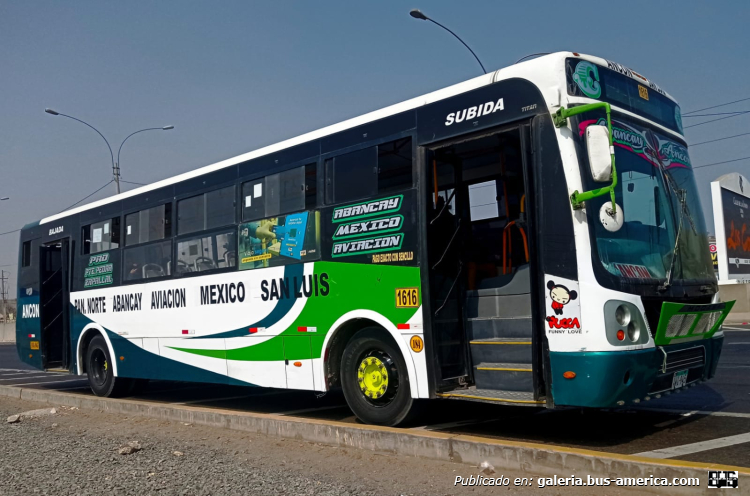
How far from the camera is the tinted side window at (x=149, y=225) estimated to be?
1173 centimetres

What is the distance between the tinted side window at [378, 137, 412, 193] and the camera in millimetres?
7879

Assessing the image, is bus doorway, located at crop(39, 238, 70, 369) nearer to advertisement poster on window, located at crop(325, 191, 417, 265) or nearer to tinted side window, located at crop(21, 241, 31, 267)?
tinted side window, located at crop(21, 241, 31, 267)

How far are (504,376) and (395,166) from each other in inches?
103

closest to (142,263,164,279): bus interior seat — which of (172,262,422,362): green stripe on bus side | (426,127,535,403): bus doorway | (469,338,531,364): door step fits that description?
(172,262,422,362): green stripe on bus side

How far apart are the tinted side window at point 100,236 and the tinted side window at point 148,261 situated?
0.57 meters

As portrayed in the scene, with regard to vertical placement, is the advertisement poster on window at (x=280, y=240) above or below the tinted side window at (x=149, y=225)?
below

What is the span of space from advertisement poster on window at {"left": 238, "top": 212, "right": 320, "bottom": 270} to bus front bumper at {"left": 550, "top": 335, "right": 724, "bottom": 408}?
3.63 meters

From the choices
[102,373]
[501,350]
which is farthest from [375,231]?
[102,373]

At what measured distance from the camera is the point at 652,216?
694 cm

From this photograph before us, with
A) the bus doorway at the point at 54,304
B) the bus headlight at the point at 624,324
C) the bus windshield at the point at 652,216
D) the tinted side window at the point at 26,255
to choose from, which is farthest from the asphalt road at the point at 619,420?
the tinted side window at the point at 26,255

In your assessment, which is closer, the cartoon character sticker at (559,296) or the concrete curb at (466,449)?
the concrete curb at (466,449)

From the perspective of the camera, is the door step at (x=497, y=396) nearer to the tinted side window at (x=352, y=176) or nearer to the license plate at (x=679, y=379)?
the license plate at (x=679, y=379)

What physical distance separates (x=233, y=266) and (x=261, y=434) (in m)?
2.55

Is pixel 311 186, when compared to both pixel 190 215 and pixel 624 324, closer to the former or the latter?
pixel 190 215
